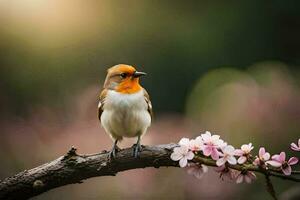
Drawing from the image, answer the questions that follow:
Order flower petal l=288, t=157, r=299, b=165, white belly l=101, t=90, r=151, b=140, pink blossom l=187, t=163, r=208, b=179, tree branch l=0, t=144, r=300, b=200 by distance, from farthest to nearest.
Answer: white belly l=101, t=90, r=151, b=140, tree branch l=0, t=144, r=300, b=200, pink blossom l=187, t=163, r=208, b=179, flower petal l=288, t=157, r=299, b=165

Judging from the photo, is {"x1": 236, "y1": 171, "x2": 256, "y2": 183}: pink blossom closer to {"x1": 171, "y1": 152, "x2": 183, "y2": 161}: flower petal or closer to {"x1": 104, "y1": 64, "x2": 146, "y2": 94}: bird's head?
{"x1": 171, "y1": 152, "x2": 183, "y2": 161}: flower petal

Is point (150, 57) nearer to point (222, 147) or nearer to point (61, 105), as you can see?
point (61, 105)

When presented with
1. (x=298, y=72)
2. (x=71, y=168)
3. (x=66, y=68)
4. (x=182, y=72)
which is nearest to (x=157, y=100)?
(x=182, y=72)

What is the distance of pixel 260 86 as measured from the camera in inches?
146

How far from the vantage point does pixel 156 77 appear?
480 cm

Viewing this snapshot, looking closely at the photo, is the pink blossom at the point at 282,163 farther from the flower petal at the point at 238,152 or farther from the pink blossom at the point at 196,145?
the pink blossom at the point at 196,145

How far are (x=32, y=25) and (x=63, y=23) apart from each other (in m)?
0.17

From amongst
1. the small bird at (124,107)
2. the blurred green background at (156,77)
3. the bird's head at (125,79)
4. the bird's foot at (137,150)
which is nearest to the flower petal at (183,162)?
the bird's foot at (137,150)

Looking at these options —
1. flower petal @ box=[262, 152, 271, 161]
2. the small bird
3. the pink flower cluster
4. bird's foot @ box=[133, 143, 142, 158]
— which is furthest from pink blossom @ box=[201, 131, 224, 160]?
the small bird

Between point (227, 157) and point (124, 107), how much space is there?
2.05 ft

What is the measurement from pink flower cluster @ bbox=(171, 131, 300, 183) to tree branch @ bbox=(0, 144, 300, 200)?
13 centimetres

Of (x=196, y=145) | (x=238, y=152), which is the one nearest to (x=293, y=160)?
(x=238, y=152)

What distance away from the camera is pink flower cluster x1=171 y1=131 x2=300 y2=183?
1.86 m

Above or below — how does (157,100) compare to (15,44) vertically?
below
